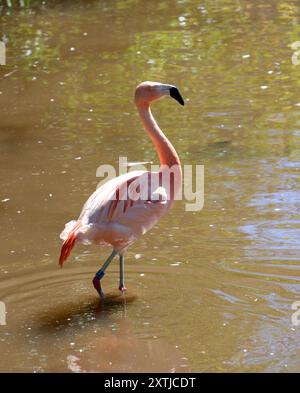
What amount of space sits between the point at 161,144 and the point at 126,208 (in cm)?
49

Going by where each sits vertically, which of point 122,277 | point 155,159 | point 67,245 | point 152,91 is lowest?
point 155,159

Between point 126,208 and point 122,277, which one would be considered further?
point 122,277

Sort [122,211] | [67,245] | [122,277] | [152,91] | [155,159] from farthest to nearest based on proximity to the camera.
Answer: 1. [155,159]
2. [152,91]
3. [122,277]
4. [122,211]
5. [67,245]

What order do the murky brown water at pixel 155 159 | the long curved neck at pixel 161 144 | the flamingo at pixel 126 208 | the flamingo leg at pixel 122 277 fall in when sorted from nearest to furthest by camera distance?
1. the murky brown water at pixel 155 159
2. the flamingo at pixel 126 208
3. the flamingo leg at pixel 122 277
4. the long curved neck at pixel 161 144

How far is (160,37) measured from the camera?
10102 millimetres

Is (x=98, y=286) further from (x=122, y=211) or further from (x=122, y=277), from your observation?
(x=122, y=211)

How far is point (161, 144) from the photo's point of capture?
5.42m

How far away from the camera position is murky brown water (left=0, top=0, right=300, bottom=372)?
187 inches

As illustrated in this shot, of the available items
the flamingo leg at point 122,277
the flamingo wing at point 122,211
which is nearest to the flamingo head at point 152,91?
the flamingo wing at point 122,211

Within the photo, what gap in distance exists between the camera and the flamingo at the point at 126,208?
16.7 feet

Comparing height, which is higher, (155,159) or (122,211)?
(122,211)

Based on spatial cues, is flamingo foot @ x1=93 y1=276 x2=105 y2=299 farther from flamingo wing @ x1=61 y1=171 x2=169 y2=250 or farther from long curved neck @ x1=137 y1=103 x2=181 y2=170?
long curved neck @ x1=137 y1=103 x2=181 y2=170

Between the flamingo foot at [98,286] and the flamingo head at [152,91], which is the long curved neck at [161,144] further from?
the flamingo foot at [98,286]

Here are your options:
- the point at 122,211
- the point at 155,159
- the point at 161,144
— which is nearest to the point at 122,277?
the point at 122,211
